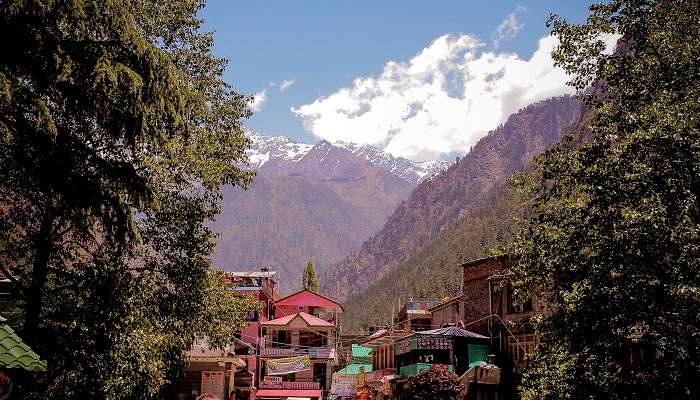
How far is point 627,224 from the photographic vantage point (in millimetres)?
14102

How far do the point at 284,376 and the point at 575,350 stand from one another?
1888 inches

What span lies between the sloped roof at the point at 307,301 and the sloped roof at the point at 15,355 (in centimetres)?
6483

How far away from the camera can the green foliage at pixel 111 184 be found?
1073cm

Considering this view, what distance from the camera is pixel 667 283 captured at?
528 inches

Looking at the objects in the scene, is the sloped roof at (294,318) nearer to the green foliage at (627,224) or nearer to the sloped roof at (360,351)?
the sloped roof at (360,351)

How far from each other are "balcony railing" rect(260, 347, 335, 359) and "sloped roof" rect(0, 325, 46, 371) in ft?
179

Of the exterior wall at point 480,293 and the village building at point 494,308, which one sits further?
the exterior wall at point 480,293

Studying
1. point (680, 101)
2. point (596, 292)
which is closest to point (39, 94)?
point (596, 292)

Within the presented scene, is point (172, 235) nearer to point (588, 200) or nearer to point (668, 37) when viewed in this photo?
point (588, 200)

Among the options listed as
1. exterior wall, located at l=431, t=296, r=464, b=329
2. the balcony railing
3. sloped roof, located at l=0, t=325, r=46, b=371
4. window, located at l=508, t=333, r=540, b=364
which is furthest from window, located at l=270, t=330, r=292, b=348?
sloped roof, located at l=0, t=325, r=46, b=371

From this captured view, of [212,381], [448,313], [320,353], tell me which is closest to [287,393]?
[320,353]

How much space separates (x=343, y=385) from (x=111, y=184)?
48.7 metres

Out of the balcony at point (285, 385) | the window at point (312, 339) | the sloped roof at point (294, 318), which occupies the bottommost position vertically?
the balcony at point (285, 385)

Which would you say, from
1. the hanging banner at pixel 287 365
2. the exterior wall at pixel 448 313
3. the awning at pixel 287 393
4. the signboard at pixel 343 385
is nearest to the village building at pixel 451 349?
the exterior wall at pixel 448 313
